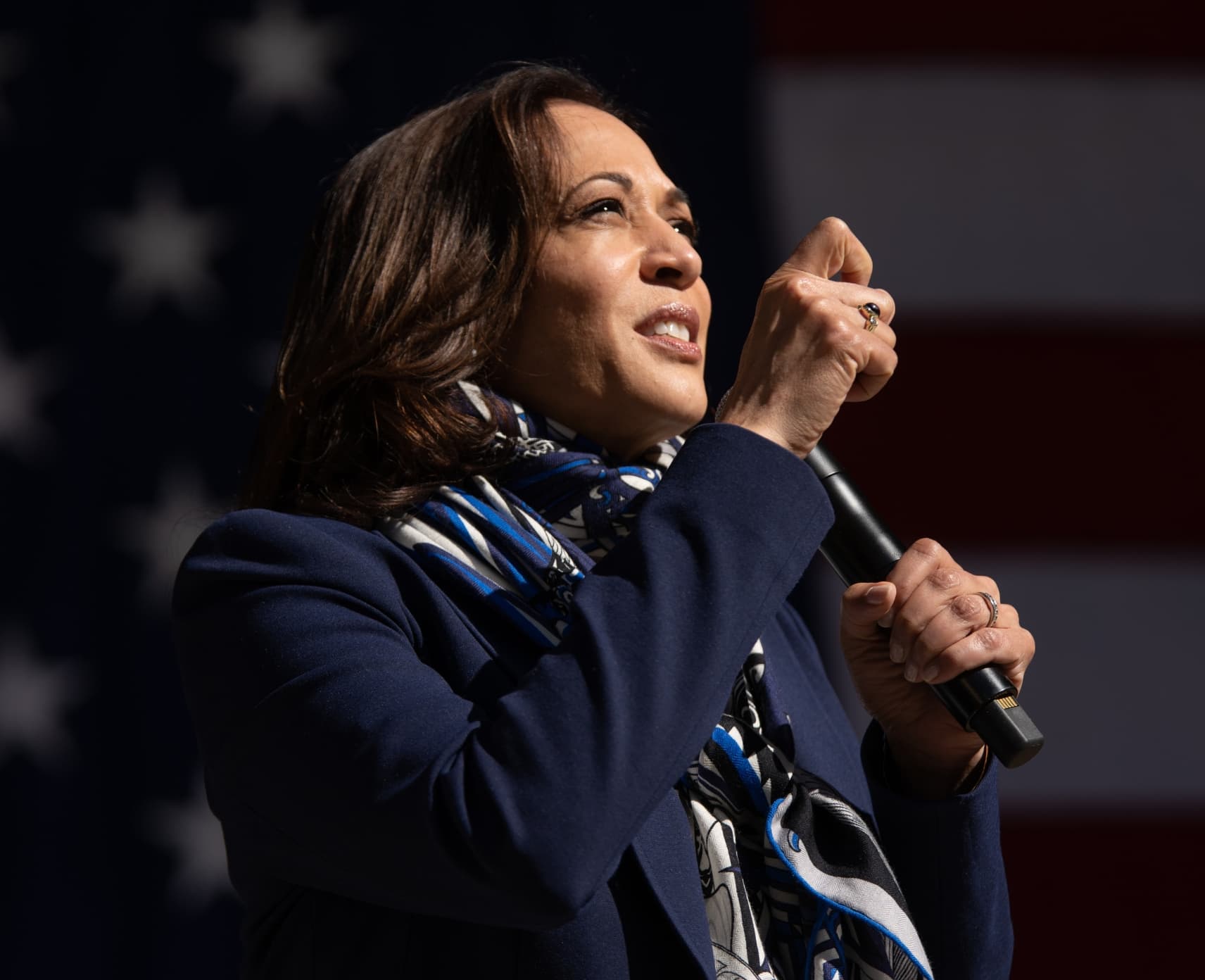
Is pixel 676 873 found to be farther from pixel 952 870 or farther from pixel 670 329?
pixel 670 329

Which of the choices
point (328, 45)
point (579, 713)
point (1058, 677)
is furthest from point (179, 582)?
point (1058, 677)

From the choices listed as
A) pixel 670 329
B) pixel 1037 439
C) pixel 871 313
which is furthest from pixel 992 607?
pixel 1037 439

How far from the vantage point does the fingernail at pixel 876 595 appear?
1.06 m

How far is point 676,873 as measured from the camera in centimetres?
97

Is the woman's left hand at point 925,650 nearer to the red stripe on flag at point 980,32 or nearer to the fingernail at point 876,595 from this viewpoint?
the fingernail at point 876,595

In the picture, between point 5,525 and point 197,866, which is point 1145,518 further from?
point 5,525

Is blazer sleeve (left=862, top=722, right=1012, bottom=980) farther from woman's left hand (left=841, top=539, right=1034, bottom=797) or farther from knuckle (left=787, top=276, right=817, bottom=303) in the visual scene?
knuckle (left=787, top=276, right=817, bottom=303)

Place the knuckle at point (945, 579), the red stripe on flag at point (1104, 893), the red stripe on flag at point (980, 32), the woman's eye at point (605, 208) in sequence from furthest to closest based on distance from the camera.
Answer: the red stripe on flag at point (980, 32), the red stripe on flag at point (1104, 893), the woman's eye at point (605, 208), the knuckle at point (945, 579)

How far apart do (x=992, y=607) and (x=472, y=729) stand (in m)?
0.43

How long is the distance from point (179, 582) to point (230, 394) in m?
1.24

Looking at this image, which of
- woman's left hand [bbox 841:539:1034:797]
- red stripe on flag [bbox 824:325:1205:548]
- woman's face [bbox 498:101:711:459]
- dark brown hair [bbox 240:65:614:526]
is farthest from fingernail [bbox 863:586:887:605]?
red stripe on flag [bbox 824:325:1205:548]

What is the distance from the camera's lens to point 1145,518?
2391 mm

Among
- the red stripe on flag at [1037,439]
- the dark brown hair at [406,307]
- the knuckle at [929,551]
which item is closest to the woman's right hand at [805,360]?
the knuckle at [929,551]

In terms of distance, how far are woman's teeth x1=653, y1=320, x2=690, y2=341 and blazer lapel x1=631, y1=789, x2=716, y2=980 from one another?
44 cm
